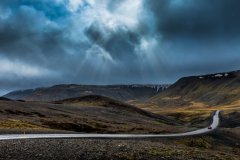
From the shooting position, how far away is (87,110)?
15512 centimetres

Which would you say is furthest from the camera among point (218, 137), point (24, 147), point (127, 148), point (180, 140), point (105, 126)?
point (105, 126)

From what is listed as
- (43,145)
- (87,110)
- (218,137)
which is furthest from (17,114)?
(43,145)

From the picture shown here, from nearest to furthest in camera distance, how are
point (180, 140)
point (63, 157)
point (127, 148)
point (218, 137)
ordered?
point (63, 157)
point (127, 148)
point (180, 140)
point (218, 137)

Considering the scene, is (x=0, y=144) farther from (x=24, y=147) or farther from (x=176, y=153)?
(x=176, y=153)

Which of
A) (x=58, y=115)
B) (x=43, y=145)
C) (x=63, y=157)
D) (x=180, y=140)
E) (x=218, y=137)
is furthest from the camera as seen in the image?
(x=58, y=115)

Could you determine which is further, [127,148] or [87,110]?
[87,110]

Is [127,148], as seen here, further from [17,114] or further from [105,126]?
[17,114]

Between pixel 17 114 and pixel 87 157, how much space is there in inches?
3430

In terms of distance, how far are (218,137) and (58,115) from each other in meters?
50.7

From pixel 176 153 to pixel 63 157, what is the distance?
12740 mm

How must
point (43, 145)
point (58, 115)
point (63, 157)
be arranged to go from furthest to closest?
point (58, 115), point (43, 145), point (63, 157)

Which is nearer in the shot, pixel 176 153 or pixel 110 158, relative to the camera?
pixel 110 158

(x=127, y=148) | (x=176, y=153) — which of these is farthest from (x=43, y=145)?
(x=176, y=153)

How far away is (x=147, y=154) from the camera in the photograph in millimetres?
Answer: 36250
